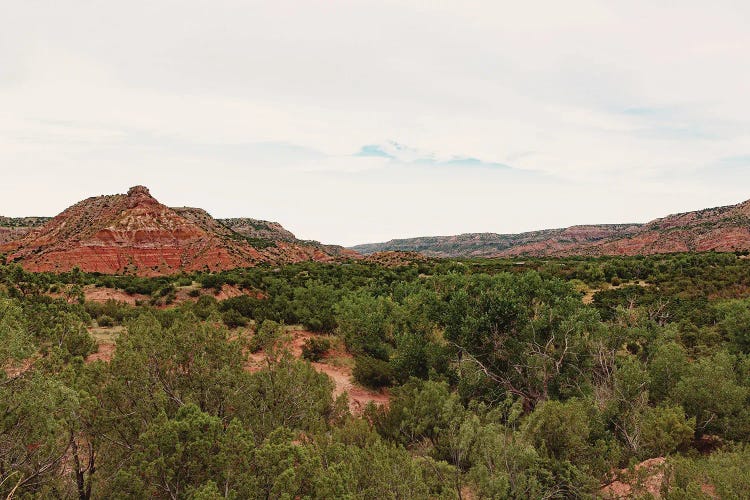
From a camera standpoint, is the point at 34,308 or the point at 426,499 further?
the point at 34,308

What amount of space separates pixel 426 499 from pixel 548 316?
32.9 ft

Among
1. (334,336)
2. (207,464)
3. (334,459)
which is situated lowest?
(334,336)

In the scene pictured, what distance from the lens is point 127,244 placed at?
6831 cm

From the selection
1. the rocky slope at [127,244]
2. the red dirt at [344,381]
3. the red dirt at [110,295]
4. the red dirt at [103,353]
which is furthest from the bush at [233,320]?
the rocky slope at [127,244]

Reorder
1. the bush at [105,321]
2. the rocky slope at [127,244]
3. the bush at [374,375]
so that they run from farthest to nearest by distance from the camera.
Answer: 1. the rocky slope at [127,244]
2. the bush at [105,321]
3. the bush at [374,375]

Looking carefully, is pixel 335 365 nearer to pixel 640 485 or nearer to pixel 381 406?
pixel 381 406

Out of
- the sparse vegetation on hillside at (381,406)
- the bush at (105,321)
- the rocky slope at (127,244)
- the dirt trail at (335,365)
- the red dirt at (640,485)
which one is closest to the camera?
the sparse vegetation on hillside at (381,406)

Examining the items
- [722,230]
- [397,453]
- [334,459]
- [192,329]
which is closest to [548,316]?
[397,453]

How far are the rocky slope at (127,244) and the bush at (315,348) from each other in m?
53.4

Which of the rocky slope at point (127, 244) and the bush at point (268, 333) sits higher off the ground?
the rocky slope at point (127, 244)

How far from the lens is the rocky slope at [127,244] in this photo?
64.1 metres

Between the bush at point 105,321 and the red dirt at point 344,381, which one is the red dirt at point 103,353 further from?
the red dirt at point 344,381

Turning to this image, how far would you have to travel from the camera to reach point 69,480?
687 cm

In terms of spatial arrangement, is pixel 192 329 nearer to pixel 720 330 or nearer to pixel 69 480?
pixel 69 480
